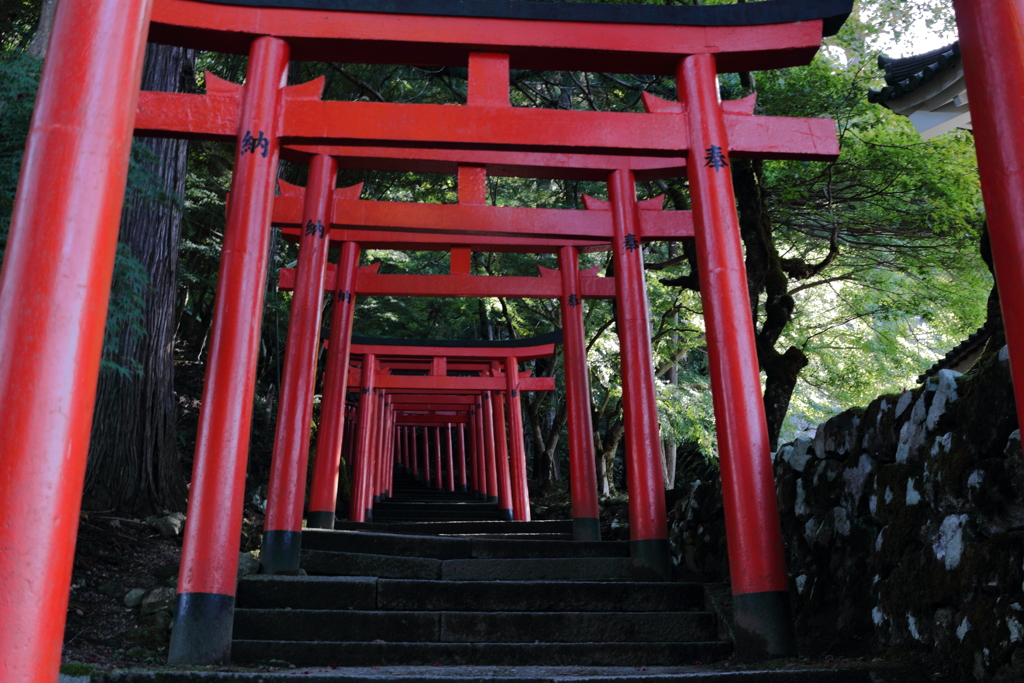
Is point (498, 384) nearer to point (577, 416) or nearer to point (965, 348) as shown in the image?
point (577, 416)

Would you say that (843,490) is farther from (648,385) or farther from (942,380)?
(648,385)

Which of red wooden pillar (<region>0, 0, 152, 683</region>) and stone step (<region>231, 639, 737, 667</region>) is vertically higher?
red wooden pillar (<region>0, 0, 152, 683</region>)

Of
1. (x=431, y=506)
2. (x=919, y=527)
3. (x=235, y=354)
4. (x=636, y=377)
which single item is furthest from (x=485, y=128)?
(x=431, y=506)

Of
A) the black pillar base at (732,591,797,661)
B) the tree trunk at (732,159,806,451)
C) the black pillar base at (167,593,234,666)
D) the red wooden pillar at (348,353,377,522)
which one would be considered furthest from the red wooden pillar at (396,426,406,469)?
the black pillar base at (732,591,797,661)

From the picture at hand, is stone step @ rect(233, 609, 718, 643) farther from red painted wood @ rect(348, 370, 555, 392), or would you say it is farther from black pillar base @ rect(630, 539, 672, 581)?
red painted wood @ rect(348, 370, 555, 392)

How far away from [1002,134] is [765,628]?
293 cm

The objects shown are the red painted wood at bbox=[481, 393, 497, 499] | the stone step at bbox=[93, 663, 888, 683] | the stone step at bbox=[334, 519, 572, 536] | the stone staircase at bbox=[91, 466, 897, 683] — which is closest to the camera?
the stone step at bbox=[93, 663, 888, 683]

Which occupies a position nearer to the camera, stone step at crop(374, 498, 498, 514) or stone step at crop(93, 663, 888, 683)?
stone step at crop(93, 663, 888, 683)

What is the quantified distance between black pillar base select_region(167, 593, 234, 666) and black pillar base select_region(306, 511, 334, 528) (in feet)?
13.1

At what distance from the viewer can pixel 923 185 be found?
959cm

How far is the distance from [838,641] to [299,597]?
352cm

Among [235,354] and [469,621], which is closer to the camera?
[235,354]

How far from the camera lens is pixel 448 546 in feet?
22.6

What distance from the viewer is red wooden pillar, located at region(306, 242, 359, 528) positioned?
8.78 m
